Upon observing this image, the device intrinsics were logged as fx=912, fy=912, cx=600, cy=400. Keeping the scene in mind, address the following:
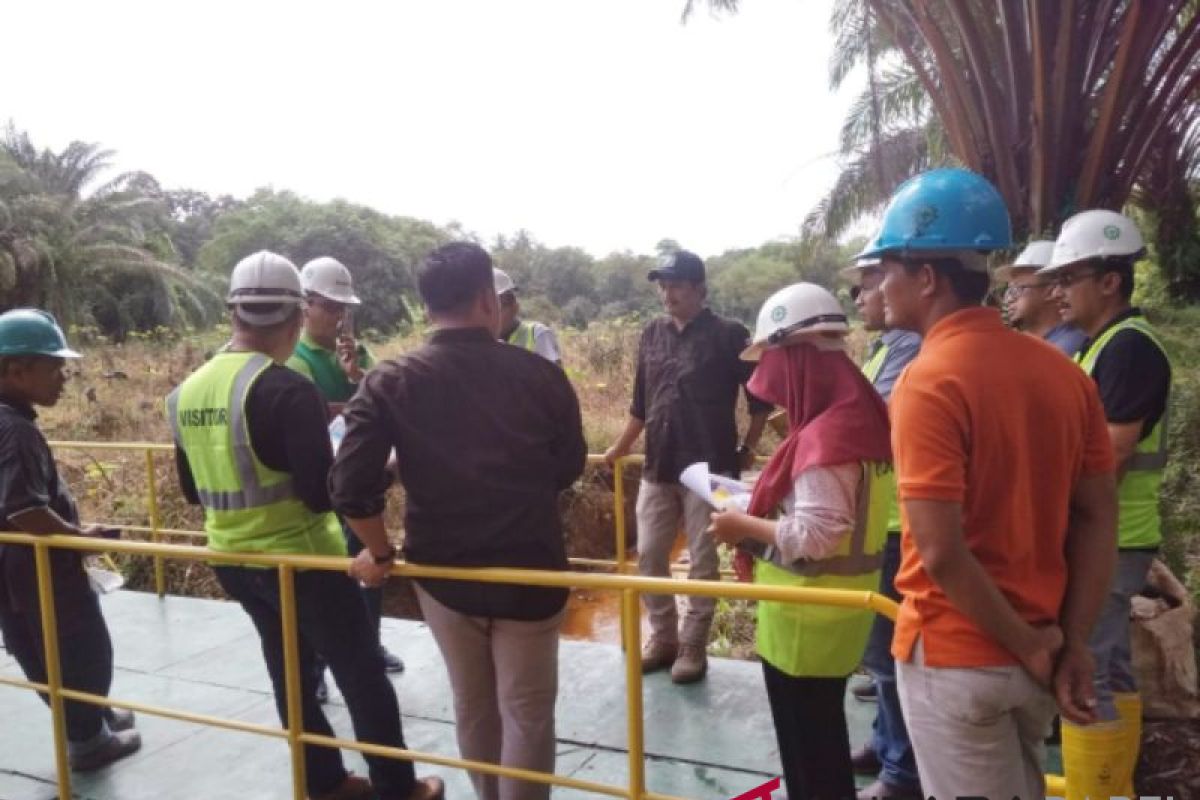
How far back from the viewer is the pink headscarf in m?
2.22

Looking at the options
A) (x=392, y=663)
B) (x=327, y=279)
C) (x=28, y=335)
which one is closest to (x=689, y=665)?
(x=392, y=663)

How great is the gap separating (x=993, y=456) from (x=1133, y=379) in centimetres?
127

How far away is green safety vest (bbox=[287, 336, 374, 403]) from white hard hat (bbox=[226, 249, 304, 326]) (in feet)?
3.58

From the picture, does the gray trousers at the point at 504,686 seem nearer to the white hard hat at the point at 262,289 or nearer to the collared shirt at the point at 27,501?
the white hard hat at the point at 262,289

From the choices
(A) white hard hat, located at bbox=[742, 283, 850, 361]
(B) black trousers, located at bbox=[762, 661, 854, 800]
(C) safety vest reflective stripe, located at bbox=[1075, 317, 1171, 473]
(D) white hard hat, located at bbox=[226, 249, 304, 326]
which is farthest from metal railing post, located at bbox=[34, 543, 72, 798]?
(C) safety vest reflective stripe, located at bbox=[1075, 317, 1171, 473]

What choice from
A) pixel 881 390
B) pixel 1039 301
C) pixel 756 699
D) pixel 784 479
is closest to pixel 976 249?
pixel 784 479

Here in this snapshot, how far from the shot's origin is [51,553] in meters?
3.35

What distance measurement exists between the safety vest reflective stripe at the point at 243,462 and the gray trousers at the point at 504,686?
598 mm

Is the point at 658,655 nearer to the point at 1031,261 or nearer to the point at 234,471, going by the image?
the point at 234,471

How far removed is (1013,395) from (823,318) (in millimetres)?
776

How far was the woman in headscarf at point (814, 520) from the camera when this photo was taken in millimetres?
2211

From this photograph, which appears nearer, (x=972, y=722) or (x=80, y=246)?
(x=972, y=722)

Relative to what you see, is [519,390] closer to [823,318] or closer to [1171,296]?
[823,318]

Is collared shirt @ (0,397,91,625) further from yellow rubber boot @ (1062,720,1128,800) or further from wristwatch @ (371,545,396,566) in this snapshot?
yellow rubber boot @ (1062,720,1128,800)
